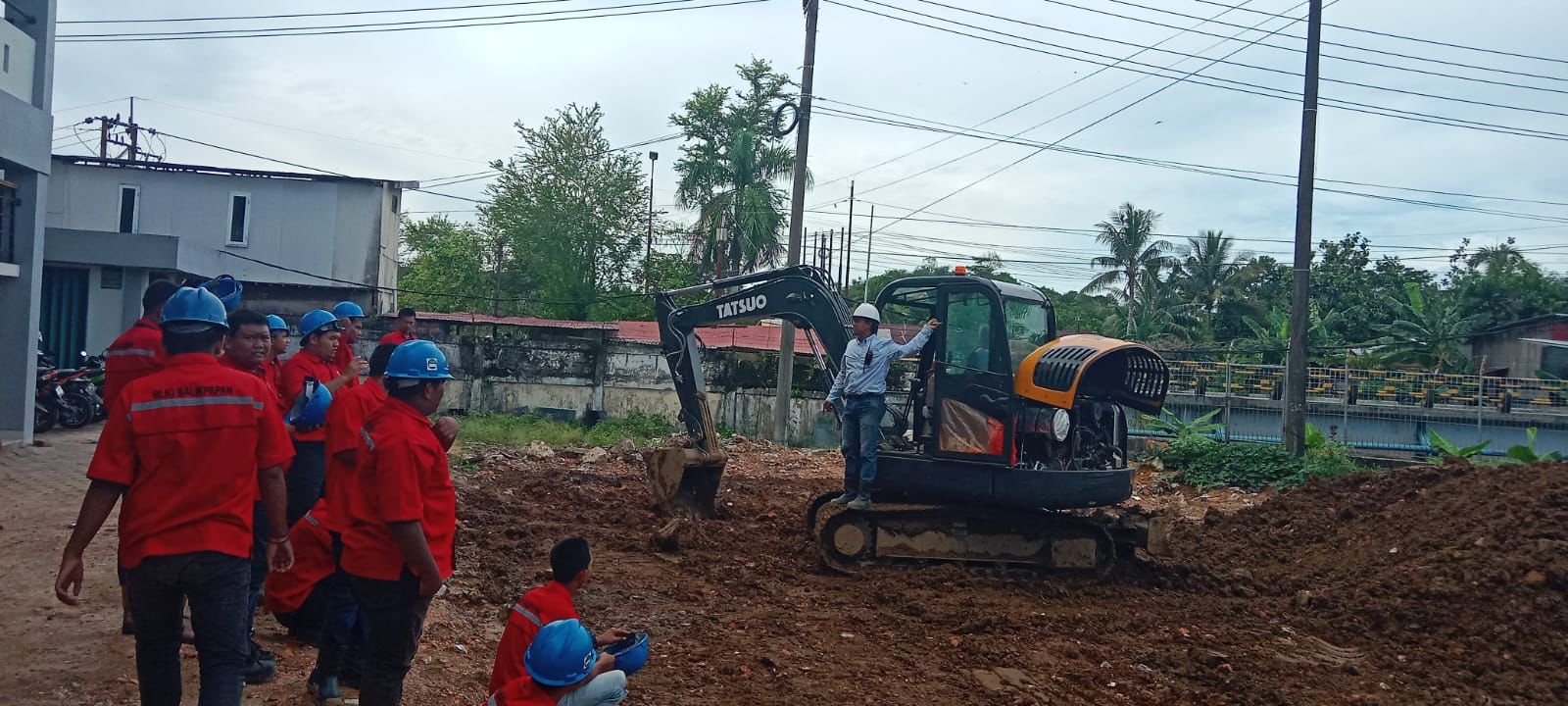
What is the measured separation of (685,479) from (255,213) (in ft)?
61.5

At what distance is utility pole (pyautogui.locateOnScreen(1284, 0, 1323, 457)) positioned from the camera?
15.3m

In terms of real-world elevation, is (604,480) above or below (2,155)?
below

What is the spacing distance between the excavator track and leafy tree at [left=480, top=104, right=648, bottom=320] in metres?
28.1

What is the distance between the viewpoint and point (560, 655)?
10.8ft

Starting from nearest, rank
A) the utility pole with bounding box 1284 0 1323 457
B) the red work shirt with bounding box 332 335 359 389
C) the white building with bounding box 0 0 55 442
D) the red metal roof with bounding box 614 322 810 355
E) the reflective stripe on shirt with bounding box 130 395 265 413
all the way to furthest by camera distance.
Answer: the reflective stripe on shirt with bounding box 130 395 265 413
the red work shirt with bounding box 332 335 359 389
the white building with bounding box 0 0 55 442
the utility pole with bounding box 1284 0 1323 457
the red metal roof with bounding box 614 322 810 355

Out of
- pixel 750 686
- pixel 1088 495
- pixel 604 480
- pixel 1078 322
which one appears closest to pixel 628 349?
pixel 604 480

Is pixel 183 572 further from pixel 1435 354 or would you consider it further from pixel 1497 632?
pixel 1435 354

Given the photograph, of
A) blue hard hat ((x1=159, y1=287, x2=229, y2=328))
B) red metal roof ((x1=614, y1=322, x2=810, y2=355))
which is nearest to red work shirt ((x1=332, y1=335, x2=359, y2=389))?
blue hard hat ((x1=159, y1=287, x2=229, y2=328))

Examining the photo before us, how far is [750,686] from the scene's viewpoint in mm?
5758

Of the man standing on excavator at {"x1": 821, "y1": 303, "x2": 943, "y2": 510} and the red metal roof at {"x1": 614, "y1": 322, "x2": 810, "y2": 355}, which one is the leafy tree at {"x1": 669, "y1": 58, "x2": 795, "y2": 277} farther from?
the man standing on excavator at {"x1": 821, "y1": 303, "x2": 943, "y2": 510}

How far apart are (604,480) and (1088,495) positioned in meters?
6.78

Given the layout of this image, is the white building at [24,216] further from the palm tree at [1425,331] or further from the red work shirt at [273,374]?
the palm tree at [1425,331]

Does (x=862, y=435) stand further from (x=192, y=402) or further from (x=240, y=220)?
(x=240, y=220)

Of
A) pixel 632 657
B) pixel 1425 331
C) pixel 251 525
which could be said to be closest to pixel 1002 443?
pixel 632 657
